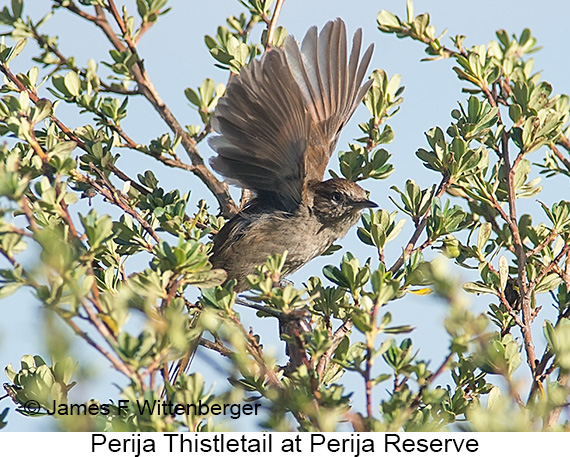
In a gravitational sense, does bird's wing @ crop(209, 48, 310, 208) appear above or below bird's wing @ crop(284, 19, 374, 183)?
below

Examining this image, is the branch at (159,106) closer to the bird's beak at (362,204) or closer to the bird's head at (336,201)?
the bird's head at (336,201)

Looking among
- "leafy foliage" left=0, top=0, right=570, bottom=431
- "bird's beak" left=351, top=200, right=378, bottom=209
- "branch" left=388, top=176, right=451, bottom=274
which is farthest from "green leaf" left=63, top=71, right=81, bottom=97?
"bird's beak" left=351, top=200, right=378, bottom=209

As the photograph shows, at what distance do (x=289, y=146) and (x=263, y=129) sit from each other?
0.87 feet

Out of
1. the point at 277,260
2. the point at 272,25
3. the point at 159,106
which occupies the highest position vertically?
the point at 272,25

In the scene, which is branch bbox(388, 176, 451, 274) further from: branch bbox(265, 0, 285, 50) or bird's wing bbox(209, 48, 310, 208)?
branch bbox(265, 0, 285, 50)

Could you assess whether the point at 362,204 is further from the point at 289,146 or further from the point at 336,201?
the point at 289,146

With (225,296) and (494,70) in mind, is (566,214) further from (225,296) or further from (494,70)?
(225,296)

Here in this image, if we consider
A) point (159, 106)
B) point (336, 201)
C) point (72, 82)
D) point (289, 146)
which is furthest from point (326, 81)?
point (72, 82)

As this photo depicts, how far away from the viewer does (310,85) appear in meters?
4.79

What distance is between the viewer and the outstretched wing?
13.7ft

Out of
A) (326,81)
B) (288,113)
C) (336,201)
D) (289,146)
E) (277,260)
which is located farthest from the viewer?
(336,201)

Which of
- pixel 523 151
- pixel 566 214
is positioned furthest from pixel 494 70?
pixel 566 214

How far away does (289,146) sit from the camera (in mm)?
4641
